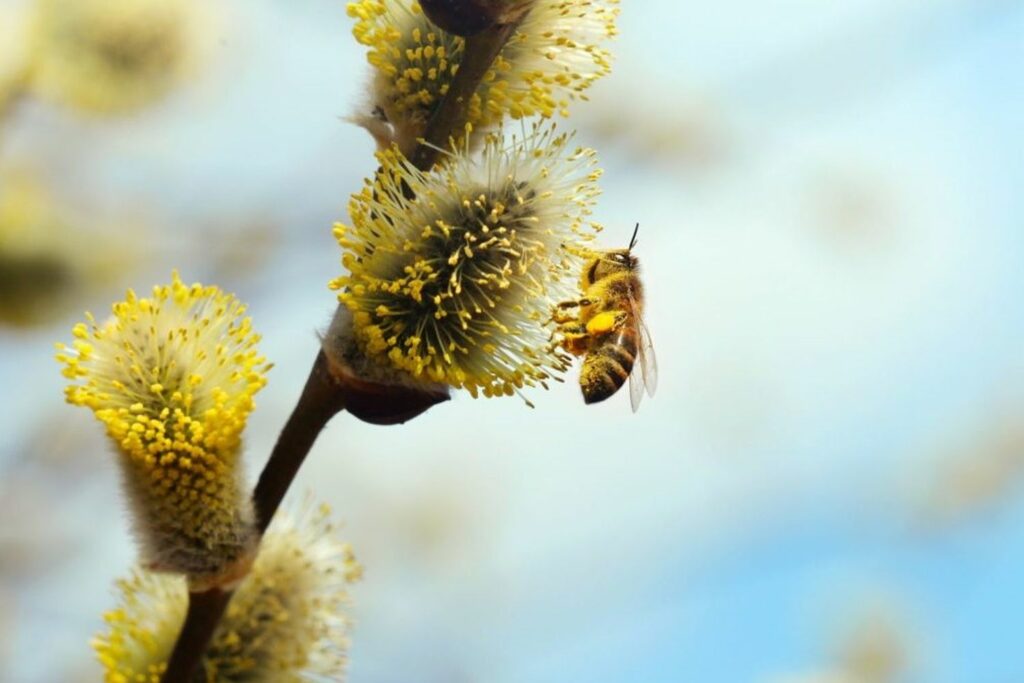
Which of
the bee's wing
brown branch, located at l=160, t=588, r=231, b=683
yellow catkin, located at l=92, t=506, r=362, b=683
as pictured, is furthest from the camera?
the bee's wing

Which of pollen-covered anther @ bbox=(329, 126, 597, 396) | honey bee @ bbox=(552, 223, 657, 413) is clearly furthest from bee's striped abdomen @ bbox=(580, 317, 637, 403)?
pollen-covered anther @ bbox=(329, 126, 597, 396)

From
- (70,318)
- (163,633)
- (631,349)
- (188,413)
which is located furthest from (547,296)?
(70,318)

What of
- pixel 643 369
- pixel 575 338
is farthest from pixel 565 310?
pixel 643 369

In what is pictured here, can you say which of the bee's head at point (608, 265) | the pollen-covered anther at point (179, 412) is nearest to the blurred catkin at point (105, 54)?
the pollen-covered anther at point (179, 412)

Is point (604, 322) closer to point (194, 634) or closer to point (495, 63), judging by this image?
point (495, 63)

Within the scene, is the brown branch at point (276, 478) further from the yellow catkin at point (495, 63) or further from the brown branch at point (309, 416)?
the yellow catkin at point (495, 63)

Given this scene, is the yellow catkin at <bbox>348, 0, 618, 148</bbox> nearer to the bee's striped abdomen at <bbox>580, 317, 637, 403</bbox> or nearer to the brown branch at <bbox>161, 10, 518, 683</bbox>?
the brown branch at <bbox>161, 10, 518, 683</bbox>

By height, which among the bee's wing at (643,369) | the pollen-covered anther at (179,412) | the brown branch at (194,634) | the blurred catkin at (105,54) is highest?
the blurred catkin at (105,54)
